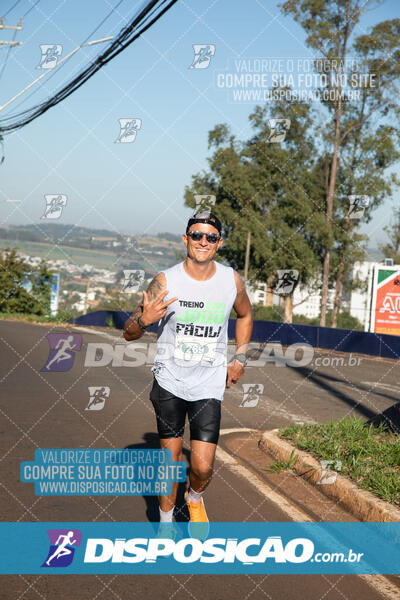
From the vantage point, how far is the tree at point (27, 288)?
47.0 meters

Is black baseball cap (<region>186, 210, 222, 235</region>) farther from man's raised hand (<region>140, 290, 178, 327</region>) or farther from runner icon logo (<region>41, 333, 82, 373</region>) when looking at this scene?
runner icon logo (<region>41, 333, 82, 373</region>)

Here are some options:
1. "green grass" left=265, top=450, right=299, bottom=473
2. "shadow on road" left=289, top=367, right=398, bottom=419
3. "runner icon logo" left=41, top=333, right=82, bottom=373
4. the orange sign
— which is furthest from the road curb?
the orange sign

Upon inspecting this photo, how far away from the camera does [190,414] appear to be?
4613mm

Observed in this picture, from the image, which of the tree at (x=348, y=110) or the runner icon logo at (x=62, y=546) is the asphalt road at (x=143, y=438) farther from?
the tree at (x=348, y=110)

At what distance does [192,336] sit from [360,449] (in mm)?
2883

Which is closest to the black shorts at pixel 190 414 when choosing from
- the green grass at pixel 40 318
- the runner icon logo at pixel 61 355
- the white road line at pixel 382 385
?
the runner icon logo at pixel 61 355


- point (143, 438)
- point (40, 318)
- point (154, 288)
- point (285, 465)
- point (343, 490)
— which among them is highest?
point (154, 288)

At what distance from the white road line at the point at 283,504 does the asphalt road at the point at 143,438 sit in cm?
5

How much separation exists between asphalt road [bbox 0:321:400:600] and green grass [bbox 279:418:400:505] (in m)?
0.39

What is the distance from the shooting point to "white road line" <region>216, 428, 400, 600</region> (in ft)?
13.4

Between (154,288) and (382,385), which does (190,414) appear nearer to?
(154,288)

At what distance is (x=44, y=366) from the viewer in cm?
1503

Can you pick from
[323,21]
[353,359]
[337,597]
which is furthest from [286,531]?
[323,21]

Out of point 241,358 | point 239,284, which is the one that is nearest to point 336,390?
point 241,358
